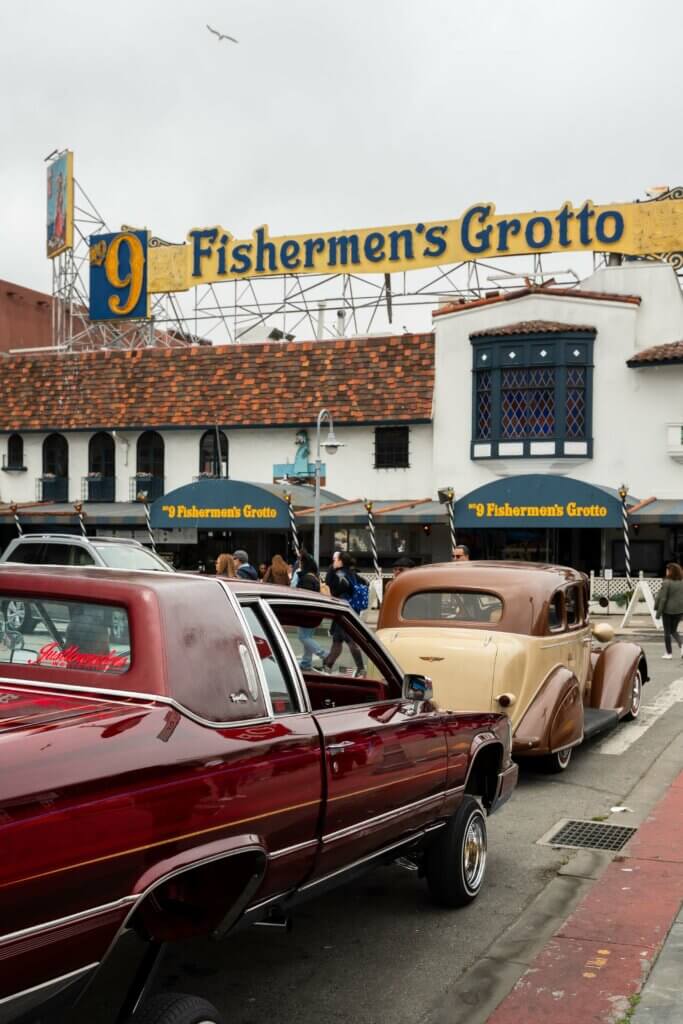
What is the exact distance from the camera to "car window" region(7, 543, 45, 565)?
615 inches

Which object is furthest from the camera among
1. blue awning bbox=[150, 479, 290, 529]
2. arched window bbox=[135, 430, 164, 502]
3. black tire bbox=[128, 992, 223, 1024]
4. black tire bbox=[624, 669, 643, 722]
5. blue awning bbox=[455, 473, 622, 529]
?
arched window bbox=[135, 430, 164, 502]

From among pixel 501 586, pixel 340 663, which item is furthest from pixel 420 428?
pixel 340 663

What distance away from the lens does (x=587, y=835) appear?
7.61m

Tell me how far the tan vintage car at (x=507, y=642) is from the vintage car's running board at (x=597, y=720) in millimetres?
14

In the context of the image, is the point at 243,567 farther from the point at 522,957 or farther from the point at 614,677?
the point at 522,957

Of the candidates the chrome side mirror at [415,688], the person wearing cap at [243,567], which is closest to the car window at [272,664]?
the chrome side mirror at [415,688]

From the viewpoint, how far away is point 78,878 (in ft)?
10.3

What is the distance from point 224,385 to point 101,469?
5.15 meters

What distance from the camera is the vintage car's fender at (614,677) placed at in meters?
11.1

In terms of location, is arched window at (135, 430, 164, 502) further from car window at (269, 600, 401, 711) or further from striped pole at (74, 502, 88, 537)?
car window at (269, 600, 401, 711)

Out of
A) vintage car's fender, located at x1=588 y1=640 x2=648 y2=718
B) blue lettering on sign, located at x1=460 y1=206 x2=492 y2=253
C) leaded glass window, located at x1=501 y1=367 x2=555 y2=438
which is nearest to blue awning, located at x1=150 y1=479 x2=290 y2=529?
leaded glass window, located at x1=501 y1=367 x2=555 y2=438

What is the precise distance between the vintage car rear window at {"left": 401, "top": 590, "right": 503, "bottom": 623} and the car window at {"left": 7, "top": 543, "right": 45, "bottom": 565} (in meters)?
7.60

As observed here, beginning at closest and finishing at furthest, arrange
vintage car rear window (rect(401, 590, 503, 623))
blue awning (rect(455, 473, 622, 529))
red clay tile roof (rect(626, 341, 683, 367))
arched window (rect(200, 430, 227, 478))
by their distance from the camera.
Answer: vintage car rear window (rect(401, 590, 503, 623)) < blue awning (rect(455, 473, 622, 529)) < red clay tile roof (rect(626, 341, 683, 367)) < arched window (rect(200, 430, 227, 478))

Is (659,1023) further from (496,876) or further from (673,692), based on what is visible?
(673,692)
